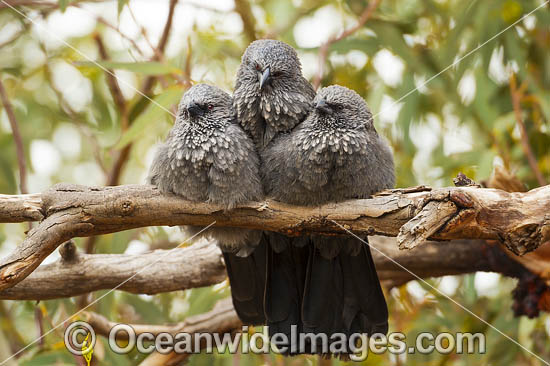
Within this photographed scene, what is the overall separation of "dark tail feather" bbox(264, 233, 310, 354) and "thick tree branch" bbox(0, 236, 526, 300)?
0.42 metres

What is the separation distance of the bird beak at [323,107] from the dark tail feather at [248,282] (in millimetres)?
709

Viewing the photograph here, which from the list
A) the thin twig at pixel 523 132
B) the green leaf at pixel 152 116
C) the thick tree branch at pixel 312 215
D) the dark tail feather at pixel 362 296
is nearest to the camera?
the thick tree branch at pixel 312 215

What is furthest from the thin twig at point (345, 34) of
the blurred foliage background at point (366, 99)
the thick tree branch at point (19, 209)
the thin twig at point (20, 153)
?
the thick tree branch at point (19, 209)

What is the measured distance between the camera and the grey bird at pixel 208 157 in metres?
2.12

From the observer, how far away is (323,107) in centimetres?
220

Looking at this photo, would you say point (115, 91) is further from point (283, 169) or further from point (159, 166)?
point (283, 169)

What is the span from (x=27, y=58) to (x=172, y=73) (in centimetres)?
140

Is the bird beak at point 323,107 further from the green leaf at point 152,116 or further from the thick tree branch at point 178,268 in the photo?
the thick tree branch at point 178,268

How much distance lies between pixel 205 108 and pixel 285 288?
84 centimetres

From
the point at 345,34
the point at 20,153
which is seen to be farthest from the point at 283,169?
the point at 20,153

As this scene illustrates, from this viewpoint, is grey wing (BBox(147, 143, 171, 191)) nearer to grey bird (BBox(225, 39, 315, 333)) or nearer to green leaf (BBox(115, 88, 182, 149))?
grey bird (BBox(225, 39, 315, 333))

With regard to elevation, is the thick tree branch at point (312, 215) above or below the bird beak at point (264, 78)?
below

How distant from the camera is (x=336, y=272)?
101 inches

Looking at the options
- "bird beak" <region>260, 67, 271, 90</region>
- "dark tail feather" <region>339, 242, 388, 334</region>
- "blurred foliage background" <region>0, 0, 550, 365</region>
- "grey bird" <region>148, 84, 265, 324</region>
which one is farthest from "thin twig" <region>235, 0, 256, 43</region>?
"dark tail feather" <region>339, 242, 388, 334</region>
